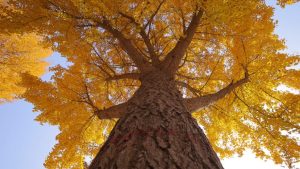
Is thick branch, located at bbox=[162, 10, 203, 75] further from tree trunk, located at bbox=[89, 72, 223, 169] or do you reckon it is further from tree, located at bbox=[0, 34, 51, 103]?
tree, located at bbox=[0, 34, 51, 103]

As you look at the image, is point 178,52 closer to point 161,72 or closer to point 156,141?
point 161,72

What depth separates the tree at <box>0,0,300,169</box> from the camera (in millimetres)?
4039

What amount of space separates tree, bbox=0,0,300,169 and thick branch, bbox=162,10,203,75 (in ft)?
0.06

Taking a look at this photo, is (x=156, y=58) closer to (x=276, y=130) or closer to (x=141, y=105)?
(x=141, y=105)

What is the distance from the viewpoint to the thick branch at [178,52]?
4660 millimetres

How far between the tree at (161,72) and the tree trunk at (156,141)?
0.03 m

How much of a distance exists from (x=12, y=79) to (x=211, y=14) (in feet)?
28.5

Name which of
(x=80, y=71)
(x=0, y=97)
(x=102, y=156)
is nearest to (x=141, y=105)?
(x=102, y=156)

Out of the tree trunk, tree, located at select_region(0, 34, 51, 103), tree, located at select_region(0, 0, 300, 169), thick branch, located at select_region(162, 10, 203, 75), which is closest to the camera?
the tree trunk

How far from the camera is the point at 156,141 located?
2186mm

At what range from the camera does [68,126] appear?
6.07m

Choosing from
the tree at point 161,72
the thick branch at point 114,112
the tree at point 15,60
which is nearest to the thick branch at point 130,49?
the tree at point 161,72

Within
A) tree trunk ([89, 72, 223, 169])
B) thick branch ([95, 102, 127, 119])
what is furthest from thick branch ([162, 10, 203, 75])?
tree trunk ([89, 72, 223, 169])

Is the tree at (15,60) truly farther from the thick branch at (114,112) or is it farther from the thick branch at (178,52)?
the thick branch at (178,52)
